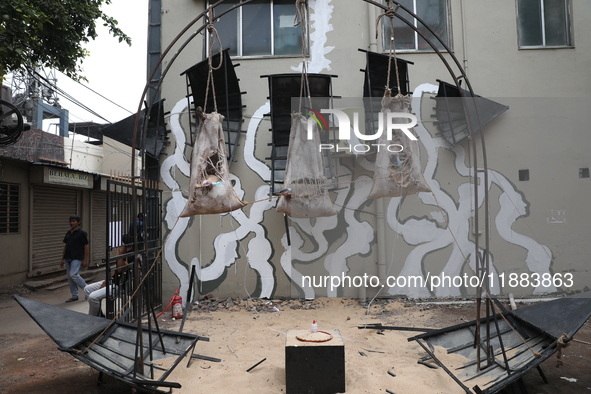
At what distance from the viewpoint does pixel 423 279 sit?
7.27 meters

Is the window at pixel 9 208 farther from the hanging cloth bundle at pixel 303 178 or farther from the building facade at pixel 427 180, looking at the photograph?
the hanging cloth bundle at pixel 303 178

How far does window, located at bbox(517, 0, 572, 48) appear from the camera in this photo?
746 cm

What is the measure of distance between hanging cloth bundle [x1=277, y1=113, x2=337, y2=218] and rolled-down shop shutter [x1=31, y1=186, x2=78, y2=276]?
25.7 ft

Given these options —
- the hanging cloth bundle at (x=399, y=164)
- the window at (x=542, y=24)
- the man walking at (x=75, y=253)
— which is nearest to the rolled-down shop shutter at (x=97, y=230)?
the man walking at (x=75, y=253)

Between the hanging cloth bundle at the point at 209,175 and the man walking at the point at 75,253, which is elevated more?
the hanging cloth bundle at the point at 209,175

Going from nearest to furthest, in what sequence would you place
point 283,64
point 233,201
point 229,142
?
point 233,201
point 229,142
point 283,64

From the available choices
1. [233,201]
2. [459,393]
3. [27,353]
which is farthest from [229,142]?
[459,393]

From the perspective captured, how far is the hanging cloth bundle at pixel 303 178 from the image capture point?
5148 mm

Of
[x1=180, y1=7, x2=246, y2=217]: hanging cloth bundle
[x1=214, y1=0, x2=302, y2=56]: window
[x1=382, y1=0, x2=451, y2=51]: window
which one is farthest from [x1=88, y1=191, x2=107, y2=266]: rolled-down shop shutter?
[x1=382, y1=0, x2=451, y2=51]: window

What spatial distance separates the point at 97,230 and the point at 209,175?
10.0 meters

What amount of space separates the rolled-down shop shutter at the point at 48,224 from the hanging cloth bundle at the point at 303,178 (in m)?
7.84

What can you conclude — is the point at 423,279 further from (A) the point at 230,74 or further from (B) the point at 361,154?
(A) the point at 230,74

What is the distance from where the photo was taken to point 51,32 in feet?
27.1

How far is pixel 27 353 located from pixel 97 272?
279 inches
